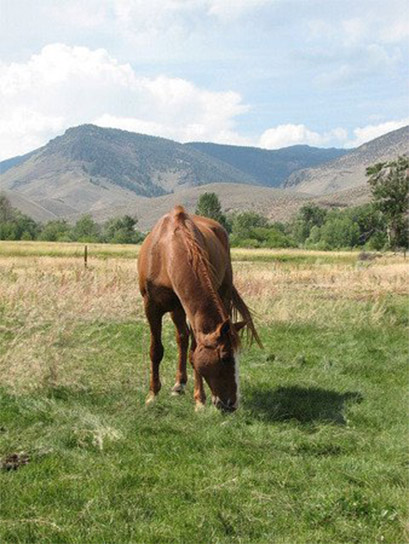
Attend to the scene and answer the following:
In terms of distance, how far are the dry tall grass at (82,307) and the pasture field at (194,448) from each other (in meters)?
0.05

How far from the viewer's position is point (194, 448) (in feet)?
18.7

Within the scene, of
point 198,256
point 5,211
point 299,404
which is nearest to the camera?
point 198,256

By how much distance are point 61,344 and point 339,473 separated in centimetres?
465

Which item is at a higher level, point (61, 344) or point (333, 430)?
point (61, 344)

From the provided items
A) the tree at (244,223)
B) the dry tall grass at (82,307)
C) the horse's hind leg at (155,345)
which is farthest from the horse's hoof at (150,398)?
the tree at (244,223)

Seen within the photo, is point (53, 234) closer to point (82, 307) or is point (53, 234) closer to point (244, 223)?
point (244, 223)

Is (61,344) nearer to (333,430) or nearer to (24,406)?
(24,406)

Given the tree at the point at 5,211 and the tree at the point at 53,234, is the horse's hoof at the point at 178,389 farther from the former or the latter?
the tree at the point at 5,211

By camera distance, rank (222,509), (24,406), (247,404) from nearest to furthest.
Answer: (222,509) → (24,406) → (247,404)

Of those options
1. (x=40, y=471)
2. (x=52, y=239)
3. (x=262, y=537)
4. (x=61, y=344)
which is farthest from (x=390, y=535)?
(x=52, y=239)

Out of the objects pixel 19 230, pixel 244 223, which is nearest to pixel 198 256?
pixel 19 230

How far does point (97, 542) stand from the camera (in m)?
3.93

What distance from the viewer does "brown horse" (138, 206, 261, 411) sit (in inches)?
251

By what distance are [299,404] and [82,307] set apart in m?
6.09
